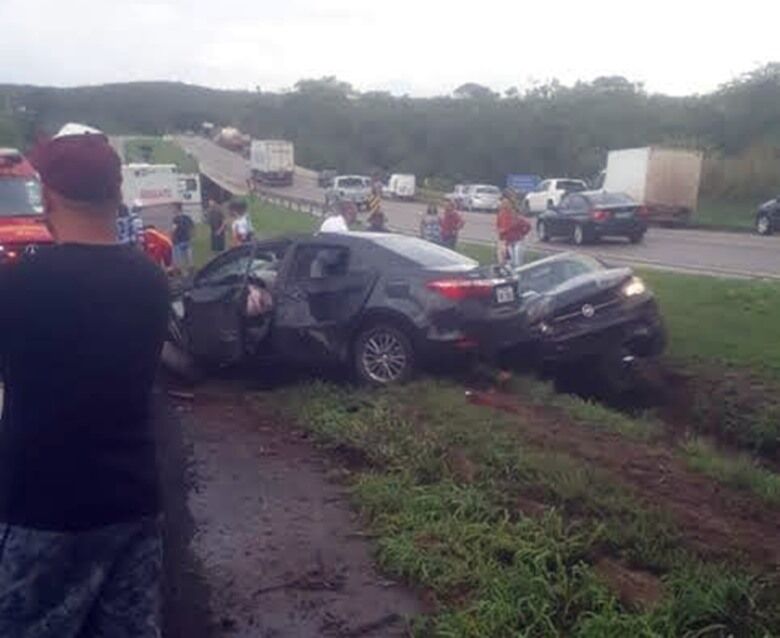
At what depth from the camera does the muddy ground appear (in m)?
5.46

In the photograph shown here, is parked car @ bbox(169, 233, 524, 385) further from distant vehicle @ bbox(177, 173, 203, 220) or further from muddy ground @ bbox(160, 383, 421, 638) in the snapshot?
distant vehicle @ bbox(177, 173, 203, 220)

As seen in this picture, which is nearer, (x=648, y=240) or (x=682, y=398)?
(x=682, y=398)

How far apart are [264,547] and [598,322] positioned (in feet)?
21.1

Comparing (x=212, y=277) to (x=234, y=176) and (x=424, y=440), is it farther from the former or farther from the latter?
(x=234, y=176)

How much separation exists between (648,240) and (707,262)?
28.2ft

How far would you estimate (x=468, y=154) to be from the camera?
290ft

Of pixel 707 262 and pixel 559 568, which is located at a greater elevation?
pixel 559 568

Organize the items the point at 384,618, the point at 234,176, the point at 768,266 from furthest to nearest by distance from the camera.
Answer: the point at 234,176 → the point at 768,266 → the point at 384,618

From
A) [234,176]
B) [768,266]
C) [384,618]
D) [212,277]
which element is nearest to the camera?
[384,618]

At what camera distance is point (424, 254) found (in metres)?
11.1

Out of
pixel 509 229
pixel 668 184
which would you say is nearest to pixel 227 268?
pixel 509 229

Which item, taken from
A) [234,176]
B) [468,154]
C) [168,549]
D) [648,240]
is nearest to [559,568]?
[168,549]

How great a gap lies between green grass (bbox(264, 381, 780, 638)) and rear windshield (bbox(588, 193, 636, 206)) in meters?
23.7

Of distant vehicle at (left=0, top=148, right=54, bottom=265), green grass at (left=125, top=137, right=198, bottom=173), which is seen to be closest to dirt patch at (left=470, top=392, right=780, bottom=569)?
distant vehicle at (left=0, top=148, right=54, bottom=265)
